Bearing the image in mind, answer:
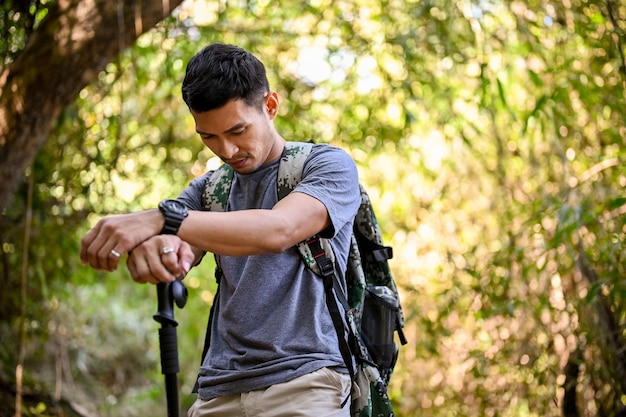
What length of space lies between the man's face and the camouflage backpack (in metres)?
0.08

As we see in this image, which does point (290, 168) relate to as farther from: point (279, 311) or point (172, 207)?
point (172, 207)

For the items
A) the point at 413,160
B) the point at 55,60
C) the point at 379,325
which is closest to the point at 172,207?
the point at 379,325

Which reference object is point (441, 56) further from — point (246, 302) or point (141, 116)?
point (246, 302)

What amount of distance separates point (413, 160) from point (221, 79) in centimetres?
336

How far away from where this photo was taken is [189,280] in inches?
227

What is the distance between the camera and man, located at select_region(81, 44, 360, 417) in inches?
71.6

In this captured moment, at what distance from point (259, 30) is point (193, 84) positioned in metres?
2.84

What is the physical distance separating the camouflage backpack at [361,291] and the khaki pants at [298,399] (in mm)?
76

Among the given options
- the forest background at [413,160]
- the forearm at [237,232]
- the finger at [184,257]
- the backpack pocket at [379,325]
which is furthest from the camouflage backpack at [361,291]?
the forest background at [413,160]

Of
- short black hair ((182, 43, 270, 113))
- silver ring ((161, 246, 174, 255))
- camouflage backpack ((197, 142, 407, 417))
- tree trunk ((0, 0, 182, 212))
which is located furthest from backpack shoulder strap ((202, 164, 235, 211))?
tree trunk ((0, 0, 182, 212))

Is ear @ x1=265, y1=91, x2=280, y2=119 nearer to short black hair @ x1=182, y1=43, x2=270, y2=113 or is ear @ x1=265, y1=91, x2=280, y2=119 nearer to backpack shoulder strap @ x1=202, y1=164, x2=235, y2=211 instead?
short black hair @ x1=182, y1=43, x2=270, y2=113

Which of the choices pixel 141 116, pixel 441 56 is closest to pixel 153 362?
pixel 141 116

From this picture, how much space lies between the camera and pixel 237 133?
1.94 metres

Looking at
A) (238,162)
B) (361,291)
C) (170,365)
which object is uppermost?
(238,162)
